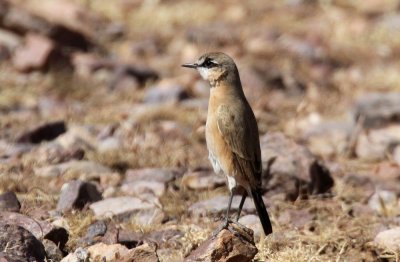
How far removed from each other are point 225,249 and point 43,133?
3991mm

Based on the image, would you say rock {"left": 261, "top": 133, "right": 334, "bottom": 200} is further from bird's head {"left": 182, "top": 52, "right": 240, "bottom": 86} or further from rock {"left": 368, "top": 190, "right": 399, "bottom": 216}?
bird's head {"left": 182, "top": 52, "right": 240, "bottom": 86}

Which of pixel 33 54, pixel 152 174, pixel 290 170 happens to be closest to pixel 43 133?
pixel 152 174

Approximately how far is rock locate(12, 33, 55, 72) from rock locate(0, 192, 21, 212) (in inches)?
198

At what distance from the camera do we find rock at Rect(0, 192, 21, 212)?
22.9 ft

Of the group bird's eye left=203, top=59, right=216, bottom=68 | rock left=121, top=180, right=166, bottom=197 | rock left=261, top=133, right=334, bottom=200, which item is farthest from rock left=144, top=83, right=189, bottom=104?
bird's eye left=203, top=59, right=216, bottom=68

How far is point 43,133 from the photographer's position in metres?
9.48

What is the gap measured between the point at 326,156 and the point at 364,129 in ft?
3.82

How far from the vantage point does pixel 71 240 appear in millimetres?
6598

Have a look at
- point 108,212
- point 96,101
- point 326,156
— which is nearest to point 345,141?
point 326,156

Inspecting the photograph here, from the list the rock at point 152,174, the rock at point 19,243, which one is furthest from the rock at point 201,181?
the rock at point 19,243

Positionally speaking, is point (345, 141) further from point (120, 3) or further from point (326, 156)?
point (120, 3)

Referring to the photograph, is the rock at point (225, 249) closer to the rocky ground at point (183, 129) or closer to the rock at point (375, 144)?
the rocky ground at point (183, 129)

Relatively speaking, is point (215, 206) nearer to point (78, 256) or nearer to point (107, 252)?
point (107, 252)

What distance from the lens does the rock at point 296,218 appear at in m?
7.71
